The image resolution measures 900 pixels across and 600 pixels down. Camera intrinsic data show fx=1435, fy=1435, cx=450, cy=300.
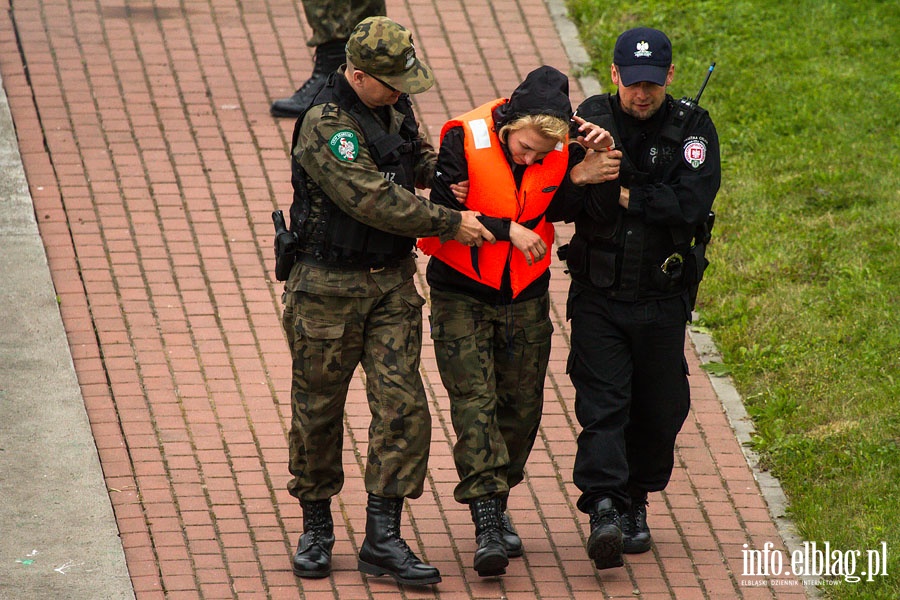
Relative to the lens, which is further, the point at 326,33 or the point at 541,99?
the point at 326,33

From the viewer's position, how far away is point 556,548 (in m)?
6.17

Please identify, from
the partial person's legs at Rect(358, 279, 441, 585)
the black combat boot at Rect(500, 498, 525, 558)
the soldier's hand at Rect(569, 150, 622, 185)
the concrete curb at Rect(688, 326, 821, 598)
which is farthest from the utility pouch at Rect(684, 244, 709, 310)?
the concrete curb at Rect(688, 326, 821, 598)

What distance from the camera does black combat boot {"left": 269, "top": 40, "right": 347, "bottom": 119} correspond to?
31.5 ft

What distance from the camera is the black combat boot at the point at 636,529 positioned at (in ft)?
20.1

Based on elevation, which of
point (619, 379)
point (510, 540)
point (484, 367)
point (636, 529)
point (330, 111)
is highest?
point (330, 111)

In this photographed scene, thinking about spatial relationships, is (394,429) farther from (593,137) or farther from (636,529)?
(593,137)

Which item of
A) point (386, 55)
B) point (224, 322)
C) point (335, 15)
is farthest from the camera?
point (335, 15)

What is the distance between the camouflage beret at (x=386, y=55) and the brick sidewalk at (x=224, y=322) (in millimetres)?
2006

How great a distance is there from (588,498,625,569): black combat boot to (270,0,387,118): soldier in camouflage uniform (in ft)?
15.1

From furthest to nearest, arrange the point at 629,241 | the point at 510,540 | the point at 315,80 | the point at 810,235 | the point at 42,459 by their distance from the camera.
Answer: the point at 315,80 < the point at 810,235 < the point at 42,459 < the point at 510,540 < the point at 629,241

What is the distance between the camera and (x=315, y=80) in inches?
382

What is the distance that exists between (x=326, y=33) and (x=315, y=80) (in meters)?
0.34

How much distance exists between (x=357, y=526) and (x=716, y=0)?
6.32m

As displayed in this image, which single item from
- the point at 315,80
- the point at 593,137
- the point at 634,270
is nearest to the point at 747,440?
the point at 634,270
